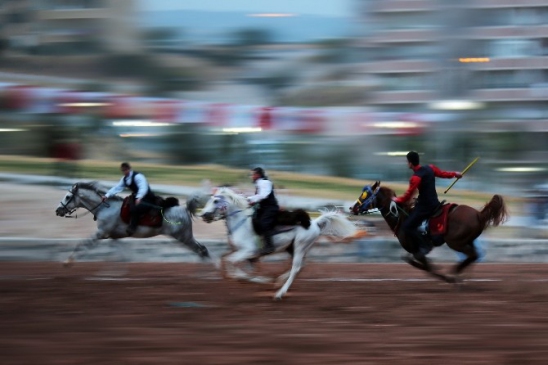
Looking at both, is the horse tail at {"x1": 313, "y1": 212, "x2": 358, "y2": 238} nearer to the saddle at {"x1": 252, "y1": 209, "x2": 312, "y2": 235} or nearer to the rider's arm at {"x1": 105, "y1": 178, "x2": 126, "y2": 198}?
the saddle at {"x1": 252, "y1": 209, "x2": 312, "y2": 235}

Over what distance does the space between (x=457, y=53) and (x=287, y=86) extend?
9407 millimetres

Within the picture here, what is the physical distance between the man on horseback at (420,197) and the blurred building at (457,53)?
86.5 ft

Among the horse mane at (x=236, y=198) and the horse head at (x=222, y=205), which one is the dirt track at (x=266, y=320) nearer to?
the horse head at (x=222, y=205)

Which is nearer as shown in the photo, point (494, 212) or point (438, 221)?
point (494, 212)

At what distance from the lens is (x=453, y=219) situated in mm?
13898

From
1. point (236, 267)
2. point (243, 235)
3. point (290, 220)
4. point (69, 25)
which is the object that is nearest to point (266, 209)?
point (290, 220)

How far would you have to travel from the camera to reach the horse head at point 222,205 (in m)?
13.0

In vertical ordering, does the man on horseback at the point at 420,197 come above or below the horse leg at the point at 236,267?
above

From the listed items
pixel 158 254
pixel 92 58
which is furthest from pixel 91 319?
pixel 92 58

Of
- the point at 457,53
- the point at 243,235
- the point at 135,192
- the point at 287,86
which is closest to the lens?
the point at 243,235

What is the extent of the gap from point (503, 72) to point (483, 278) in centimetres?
2763

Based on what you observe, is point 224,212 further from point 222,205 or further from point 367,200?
point 367,200

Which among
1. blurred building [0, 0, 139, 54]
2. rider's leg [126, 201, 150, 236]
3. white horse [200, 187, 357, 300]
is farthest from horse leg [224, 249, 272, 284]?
blurred building [0, 0, 139, 54]

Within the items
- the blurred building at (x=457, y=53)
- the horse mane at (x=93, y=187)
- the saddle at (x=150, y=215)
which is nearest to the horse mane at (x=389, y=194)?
the saddle at (x=150, y=215)
